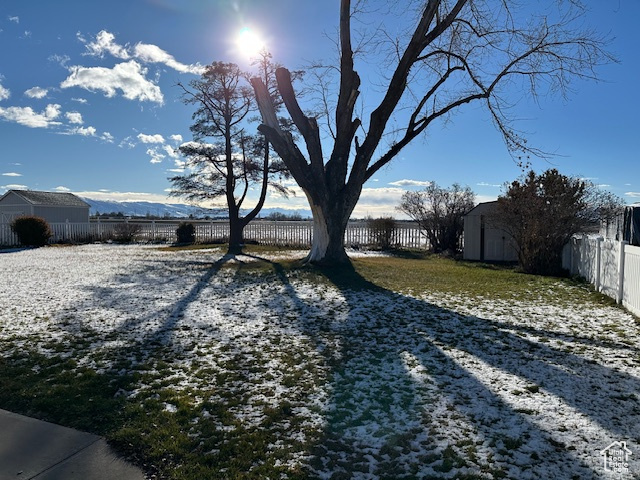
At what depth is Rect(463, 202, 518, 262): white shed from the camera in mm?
14734

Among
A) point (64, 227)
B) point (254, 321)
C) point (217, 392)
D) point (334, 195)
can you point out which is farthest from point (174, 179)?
point (217, 392)

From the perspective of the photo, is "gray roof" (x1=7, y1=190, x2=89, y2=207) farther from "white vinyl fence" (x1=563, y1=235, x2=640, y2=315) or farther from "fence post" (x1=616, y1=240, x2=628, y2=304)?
"fence post" (x1=616, y1=240, x2=628, y2=304)

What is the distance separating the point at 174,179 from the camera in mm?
19344

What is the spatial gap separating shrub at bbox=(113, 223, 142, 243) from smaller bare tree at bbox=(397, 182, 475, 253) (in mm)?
15528

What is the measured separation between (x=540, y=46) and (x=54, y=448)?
41.2 ft

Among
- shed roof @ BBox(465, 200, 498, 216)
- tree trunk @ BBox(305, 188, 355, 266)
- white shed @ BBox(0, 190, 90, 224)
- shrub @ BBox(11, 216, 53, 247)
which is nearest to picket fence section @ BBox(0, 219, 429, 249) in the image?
shrub @ BBox(11, 216, 53, 247)

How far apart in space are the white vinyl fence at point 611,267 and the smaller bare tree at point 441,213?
245 inches

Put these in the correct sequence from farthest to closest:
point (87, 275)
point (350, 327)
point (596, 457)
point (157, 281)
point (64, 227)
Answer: point (64, 227) < point (87, 275) < point (157, 281) < point (350, 327) < point (596, 457)

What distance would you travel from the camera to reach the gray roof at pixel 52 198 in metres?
24.5

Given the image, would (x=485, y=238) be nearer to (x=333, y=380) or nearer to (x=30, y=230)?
(x=333, y=380)

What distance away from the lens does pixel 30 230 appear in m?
20.3

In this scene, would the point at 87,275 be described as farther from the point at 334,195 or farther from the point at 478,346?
the point at 478,346

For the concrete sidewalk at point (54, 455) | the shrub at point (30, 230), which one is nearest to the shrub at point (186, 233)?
the shrub at point (30, 230)

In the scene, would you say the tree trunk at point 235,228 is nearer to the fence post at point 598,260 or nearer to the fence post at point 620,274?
the fence post at point 598,260
